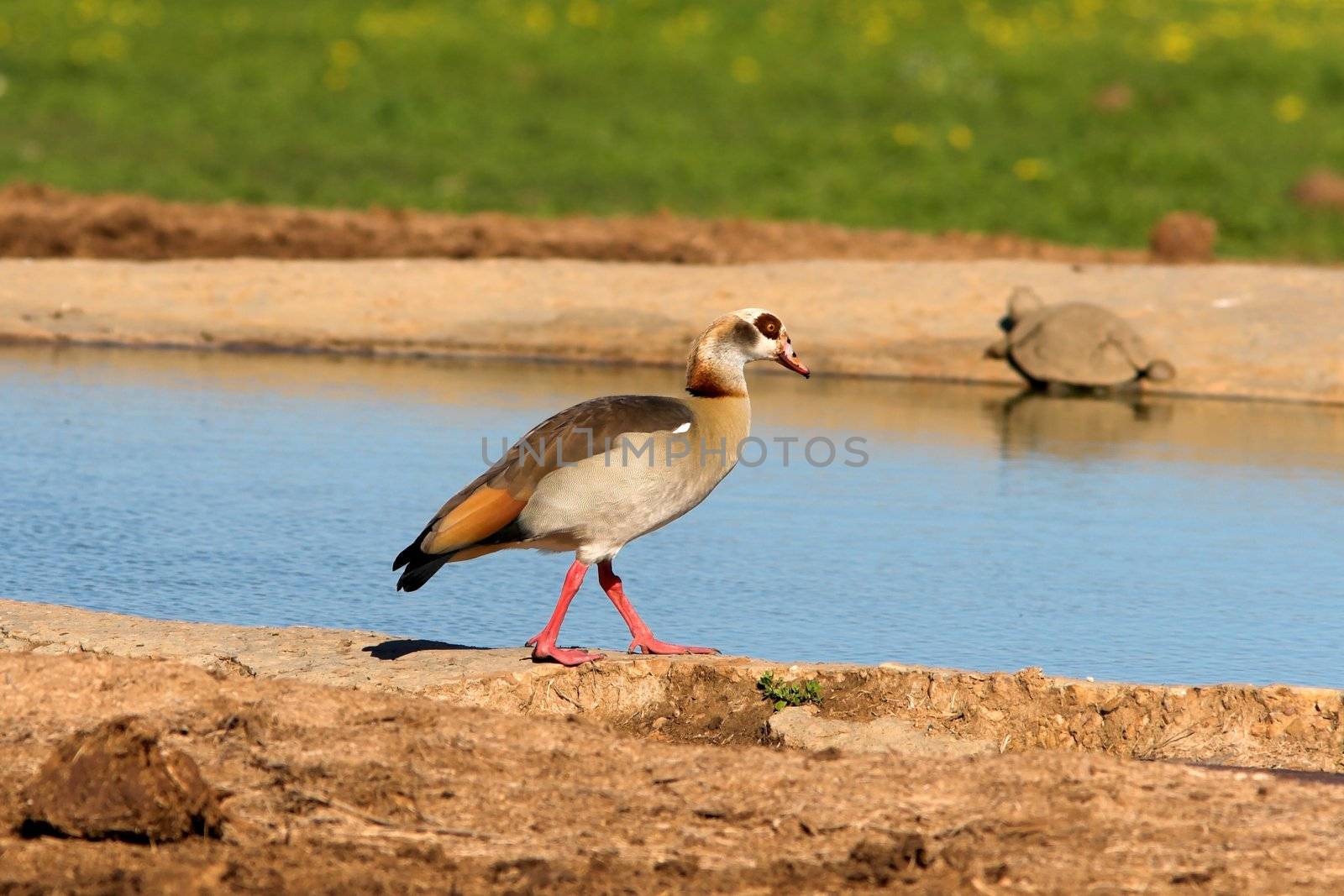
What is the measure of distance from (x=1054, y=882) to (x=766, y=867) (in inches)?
28.3

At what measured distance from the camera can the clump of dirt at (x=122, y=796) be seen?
210 inches

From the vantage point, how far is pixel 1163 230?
25.8 metres

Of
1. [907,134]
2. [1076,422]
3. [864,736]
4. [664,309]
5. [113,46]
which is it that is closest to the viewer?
[864,736]

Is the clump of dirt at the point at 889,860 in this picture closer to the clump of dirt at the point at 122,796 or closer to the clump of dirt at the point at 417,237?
the clump of dirt at the point at 122,796

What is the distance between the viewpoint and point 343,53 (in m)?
37.0

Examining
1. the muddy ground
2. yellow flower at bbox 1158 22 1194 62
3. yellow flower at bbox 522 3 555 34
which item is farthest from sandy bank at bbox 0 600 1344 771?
yellow flower at bbox 522 3 555 34

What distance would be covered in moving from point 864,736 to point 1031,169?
24020 millimetres

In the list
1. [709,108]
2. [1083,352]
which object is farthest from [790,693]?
[709,108]

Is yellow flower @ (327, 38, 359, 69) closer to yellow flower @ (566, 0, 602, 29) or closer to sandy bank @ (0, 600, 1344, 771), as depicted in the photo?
yellow flower @ (566, 0, 602, 29)

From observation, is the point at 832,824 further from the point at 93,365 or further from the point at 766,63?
the point at 766,63

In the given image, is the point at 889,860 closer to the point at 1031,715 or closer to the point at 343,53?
the point at 1031,715

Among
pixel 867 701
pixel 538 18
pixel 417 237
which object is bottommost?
pixel 867 701


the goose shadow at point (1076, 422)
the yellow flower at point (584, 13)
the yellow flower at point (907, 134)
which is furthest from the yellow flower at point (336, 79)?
the goose shadow at point (1076, 422)

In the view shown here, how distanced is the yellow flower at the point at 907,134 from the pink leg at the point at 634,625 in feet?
80.0
